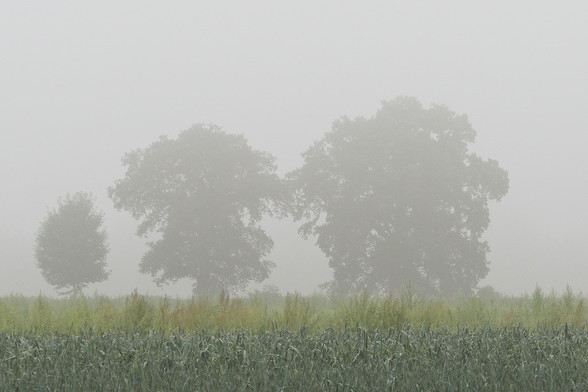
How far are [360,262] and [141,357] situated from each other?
26.1 metres

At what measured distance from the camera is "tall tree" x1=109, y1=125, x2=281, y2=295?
32.6 m

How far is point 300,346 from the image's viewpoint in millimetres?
6633

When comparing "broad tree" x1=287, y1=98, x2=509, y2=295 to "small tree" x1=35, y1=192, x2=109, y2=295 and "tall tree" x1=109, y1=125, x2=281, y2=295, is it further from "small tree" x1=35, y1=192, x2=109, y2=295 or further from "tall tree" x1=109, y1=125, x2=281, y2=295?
"small tree" x1=35, y1=192, x2=109, y2=295

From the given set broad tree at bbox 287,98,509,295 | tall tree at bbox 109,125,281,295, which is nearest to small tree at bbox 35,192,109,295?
tall tree at bbox 109,125,281,295

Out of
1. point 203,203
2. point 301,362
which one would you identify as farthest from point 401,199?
point 301,362

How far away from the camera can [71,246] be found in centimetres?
3394

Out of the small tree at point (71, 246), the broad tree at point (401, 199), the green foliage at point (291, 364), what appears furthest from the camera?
the small tree at point (71, 246)

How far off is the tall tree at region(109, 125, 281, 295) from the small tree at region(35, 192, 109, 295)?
208cm

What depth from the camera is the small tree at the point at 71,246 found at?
112 ft

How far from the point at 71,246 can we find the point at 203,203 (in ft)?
24.3

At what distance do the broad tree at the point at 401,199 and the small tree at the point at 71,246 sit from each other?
1115 centimetres

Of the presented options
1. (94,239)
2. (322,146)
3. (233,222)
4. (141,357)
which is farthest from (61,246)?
(141,357)

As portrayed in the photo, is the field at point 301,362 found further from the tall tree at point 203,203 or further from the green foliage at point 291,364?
the tall tree at point 203,203

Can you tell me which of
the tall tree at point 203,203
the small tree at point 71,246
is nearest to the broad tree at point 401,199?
the tall tree at point 203,203
